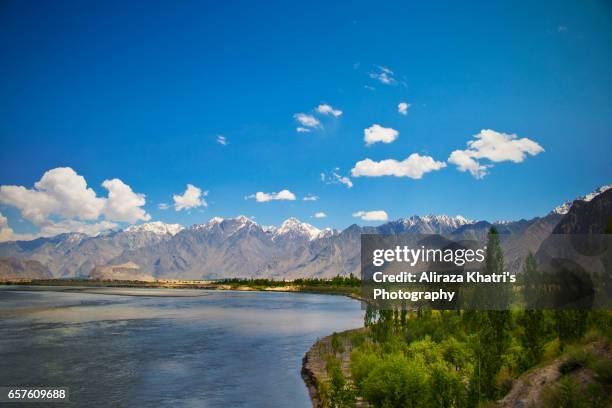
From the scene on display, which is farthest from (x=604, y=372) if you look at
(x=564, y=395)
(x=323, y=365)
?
(x=323, y=365)

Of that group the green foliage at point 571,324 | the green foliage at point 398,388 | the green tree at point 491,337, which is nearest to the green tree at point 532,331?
the green foliage at point 571,324

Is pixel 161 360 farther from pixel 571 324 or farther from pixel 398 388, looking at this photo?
pixel 571 324

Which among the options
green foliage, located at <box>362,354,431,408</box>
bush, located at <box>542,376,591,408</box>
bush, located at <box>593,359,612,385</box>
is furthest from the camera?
green foliage, located at <box>362,354,431,408</box>

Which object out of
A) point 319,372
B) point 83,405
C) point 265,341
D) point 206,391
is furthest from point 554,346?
point 265,341

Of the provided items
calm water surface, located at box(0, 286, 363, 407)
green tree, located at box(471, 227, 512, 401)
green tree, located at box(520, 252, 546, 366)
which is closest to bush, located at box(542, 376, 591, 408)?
green tree, located at box(471, 227, 512, 401)

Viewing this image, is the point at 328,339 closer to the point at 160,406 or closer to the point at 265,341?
the point at 265,341

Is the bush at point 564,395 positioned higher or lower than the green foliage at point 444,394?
higher

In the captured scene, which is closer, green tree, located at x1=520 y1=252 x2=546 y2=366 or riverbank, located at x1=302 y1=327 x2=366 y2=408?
green tree, located at x1=520 y1=252 x2=546 y2=366

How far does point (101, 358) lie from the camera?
54281 millimetres

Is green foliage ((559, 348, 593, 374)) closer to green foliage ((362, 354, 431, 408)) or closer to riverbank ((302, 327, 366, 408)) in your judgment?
green foliage ((362, 354, 431, 408))

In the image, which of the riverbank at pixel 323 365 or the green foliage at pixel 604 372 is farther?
the riverbank at pixel 323 365

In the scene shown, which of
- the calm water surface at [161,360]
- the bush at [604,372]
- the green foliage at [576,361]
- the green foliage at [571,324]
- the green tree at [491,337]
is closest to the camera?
the bush at [604,372]

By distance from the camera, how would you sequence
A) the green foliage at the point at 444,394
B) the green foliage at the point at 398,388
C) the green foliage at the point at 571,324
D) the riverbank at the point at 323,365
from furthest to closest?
1. the green foliage at the point at 571,324
2. the riverbank at the point at 323,365
3. the green foliage at the point at 398,388
4. the green foliage at the point at 444,394

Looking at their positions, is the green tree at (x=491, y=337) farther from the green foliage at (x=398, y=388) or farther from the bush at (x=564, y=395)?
the bush at (x=564, y=395)
